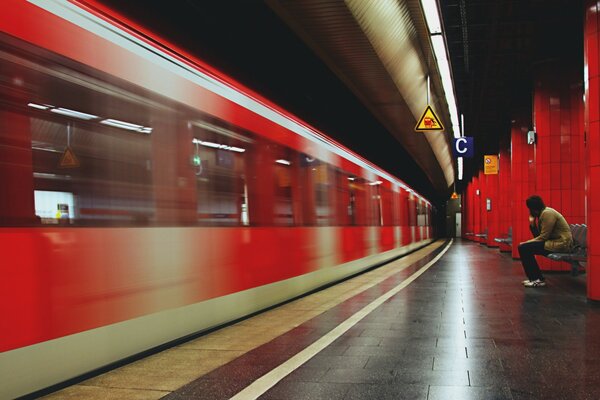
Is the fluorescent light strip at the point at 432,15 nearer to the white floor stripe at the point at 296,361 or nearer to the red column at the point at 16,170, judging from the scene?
the white floor stripe at the point at 296,361

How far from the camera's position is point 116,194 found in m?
4.29

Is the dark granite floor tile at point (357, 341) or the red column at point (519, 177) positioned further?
the red column at point (519, 177)

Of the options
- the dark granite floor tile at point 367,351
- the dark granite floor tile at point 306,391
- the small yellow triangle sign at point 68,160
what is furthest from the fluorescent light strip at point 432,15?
the dark granite floor tile at point 306,391

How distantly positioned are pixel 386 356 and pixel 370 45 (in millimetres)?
6421

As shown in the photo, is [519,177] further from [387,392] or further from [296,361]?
[387,392]

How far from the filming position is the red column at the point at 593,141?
23.8 feet

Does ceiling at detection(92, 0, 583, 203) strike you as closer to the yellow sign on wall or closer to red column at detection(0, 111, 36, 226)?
red column at detection(0, 111, 36, 226)

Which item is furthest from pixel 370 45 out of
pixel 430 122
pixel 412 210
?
pixel 412 210

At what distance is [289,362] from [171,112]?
98.9 inches

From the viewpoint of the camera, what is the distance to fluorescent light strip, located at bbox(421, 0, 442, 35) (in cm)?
816

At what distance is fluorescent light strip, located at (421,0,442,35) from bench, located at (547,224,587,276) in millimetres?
4386

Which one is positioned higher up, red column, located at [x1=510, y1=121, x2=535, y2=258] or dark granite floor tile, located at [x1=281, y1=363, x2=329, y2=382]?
red column, located at [x1=510, y1=121, x2=535, y2=258]

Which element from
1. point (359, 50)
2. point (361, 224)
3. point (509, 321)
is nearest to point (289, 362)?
point (509, 321)

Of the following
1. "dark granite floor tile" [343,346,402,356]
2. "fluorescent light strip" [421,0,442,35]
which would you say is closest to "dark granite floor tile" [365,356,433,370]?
"dark granite floor tile" [343,346,402,356]
